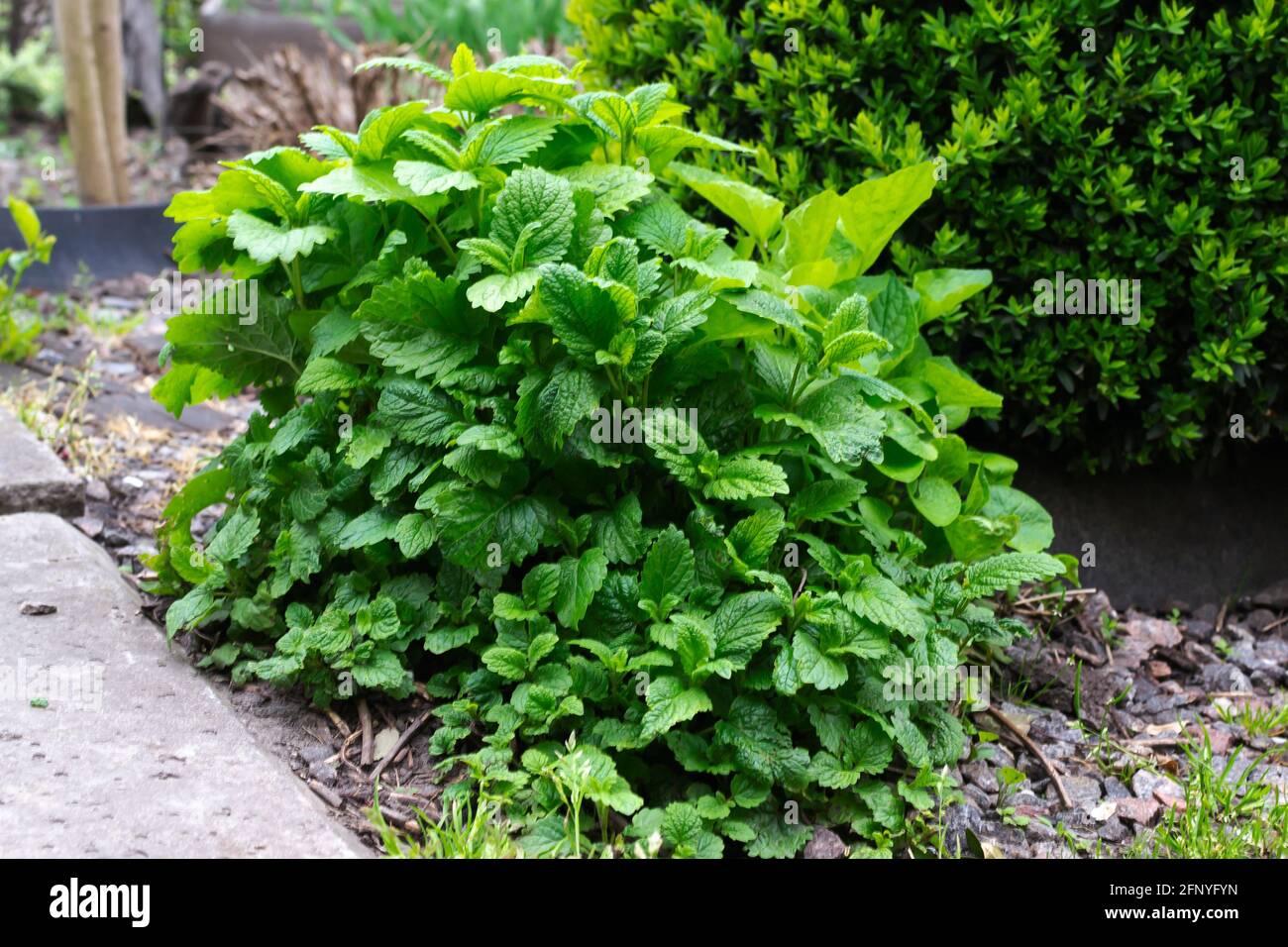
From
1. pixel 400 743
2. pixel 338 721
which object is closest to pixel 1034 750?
pixel 400 743

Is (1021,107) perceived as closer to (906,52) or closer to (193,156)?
(906,52)

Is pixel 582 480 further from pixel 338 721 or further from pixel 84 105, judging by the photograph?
pixel 84 105

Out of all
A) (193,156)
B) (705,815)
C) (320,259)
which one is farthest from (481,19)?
(705,815)

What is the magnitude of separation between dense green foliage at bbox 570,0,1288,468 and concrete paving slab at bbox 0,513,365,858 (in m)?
2.07

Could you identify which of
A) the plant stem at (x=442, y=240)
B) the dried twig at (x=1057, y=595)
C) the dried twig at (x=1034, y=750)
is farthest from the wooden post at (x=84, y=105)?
the dried twig at (x=1034, y=750)

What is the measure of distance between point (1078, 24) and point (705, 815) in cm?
233

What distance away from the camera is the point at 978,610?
8.84ft

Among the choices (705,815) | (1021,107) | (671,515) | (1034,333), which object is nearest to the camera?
(705,815)

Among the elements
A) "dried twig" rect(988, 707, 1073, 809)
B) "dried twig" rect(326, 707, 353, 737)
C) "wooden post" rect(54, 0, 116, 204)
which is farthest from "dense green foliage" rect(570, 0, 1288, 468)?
"wooden post" rect(54, 0, 116, 204)

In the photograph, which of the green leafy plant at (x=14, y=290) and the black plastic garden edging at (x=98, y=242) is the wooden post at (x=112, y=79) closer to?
the black plastic garden edging at (x=98, y=242)

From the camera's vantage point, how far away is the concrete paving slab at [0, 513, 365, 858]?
198 centimetres

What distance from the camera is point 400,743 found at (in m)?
2.49

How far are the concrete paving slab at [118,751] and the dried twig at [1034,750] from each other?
1491mm

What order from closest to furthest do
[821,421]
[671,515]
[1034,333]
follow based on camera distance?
1. [821,421]
2. [671,515]
3. [1034,333]
